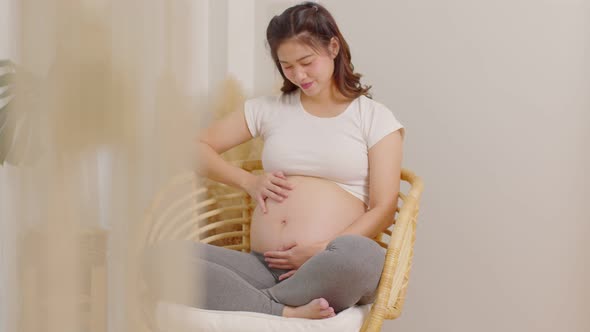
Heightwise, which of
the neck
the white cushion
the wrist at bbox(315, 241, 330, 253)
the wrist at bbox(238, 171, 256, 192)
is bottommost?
the white cushion

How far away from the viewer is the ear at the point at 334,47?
169 centimetres

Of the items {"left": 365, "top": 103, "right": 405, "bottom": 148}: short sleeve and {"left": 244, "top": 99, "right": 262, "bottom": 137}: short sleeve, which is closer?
{"left": 365, "top": 103, "right": 405, "bottom": 148}: short sleeve

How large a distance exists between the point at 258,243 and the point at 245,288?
0.30m

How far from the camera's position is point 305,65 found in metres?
1.64

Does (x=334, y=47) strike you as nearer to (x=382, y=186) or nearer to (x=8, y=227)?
(x=382, y=186)

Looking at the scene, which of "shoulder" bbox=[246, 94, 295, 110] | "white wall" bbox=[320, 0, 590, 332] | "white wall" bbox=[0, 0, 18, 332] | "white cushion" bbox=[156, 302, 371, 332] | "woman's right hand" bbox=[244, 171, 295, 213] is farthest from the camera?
"white wall" bbox=[320, 0, 590, 332]

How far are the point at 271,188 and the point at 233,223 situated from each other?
0.31 metres

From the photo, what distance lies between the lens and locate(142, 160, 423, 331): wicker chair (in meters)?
0.53

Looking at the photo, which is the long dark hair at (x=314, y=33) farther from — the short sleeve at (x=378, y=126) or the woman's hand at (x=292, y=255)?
the woman's hand at (x=292, y=255)

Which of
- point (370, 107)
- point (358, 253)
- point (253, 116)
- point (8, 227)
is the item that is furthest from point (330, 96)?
point (8, 227)

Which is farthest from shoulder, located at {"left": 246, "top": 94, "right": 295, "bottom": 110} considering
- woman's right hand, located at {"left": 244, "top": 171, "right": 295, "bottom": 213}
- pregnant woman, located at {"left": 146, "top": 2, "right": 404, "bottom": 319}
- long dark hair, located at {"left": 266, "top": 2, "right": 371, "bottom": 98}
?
woman's right hand, located at {"left": 244, "top": 171, "right": 295, "bottom": 213}

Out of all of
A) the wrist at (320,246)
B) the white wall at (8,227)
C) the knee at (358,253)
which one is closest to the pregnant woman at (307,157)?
the wrist at (320,246)

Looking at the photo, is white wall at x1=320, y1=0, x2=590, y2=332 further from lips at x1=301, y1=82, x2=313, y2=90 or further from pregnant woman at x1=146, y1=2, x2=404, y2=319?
lips at x1=301, y1=82, x2=313, y2=90

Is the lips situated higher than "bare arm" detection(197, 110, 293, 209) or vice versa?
the lips
